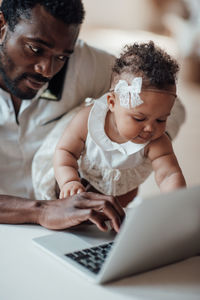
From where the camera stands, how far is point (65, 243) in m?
0.95

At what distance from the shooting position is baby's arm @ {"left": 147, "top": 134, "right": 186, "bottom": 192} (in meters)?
1.26

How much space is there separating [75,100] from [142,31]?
4942 mm

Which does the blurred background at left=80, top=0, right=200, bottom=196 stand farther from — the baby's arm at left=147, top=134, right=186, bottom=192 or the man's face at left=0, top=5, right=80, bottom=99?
the baby's arm at left=147, top=134, right=186, bottom=192

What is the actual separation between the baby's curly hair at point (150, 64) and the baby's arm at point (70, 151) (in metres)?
0.22

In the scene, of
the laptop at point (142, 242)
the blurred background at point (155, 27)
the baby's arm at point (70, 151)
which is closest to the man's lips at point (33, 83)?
the baby's arm at point (70, 151)

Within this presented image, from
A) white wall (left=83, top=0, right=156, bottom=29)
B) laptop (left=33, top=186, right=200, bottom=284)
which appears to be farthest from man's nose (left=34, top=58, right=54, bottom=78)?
white wall (left=83, top=0, right=156, bottom=29)

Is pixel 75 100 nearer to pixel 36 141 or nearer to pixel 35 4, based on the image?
pixel 36 141

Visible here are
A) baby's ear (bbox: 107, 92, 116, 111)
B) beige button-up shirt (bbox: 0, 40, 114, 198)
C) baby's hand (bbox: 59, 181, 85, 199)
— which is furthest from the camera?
beige button-up shirt (bbox: 0, 40, 114, 198)

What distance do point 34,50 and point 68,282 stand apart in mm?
870

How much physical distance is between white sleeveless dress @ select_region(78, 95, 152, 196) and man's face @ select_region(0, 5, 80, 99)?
8.5 inches

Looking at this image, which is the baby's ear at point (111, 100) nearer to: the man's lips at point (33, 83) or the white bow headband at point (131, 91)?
the white bow headband at point (131, 91)

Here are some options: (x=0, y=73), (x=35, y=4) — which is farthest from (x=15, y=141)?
(x=35, y=4)

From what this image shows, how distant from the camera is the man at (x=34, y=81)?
1.38 m

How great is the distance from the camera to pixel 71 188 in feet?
3.90
